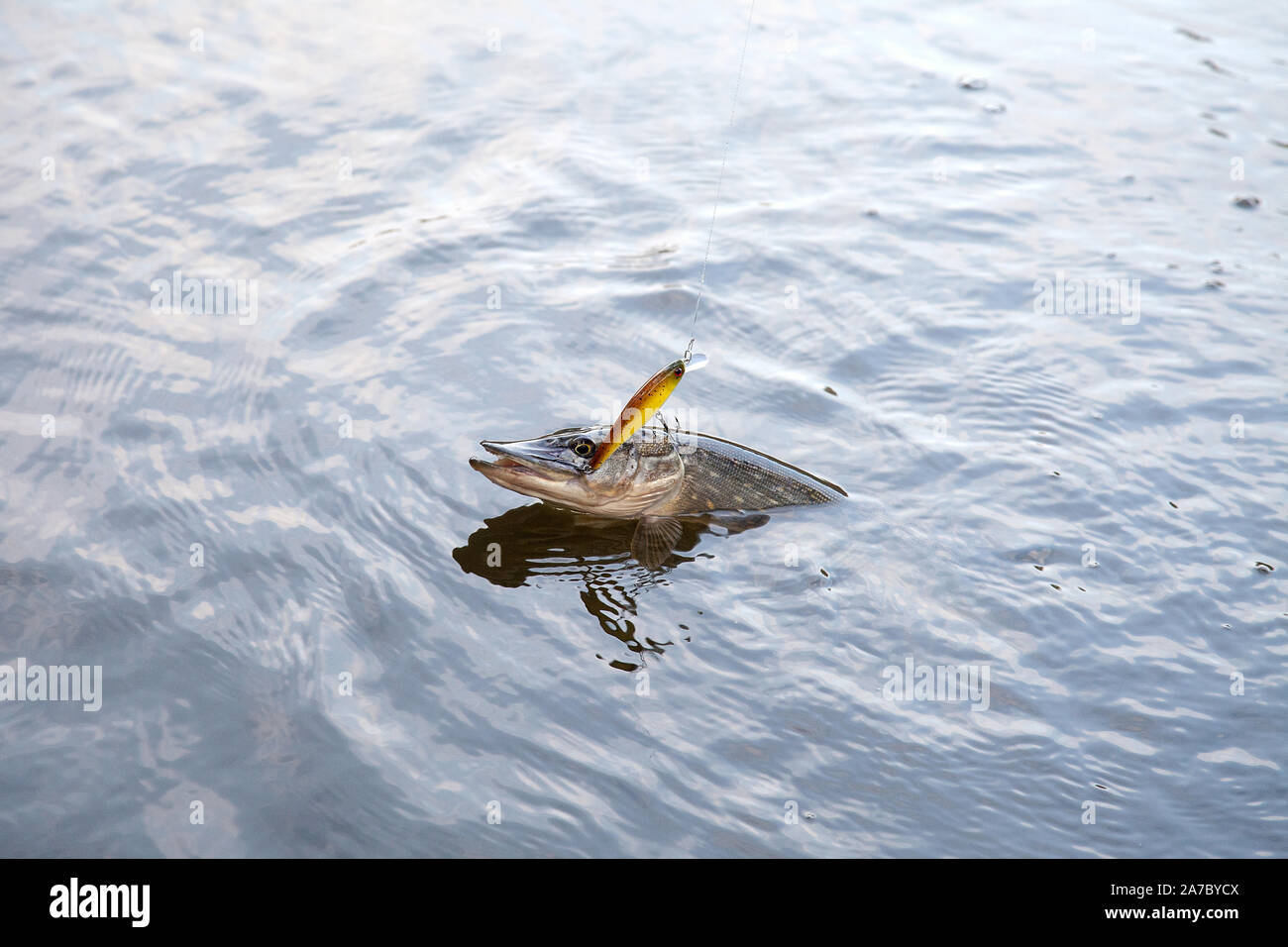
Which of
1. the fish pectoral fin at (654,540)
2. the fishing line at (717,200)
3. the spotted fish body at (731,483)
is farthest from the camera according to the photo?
the fishing line at (717,200)

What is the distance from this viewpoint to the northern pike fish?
5.55 meters

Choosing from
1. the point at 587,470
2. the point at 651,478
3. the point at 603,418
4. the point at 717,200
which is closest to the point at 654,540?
the point at 651,478

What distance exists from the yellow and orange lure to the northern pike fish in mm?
42

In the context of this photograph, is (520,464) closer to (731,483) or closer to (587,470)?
(587,470)

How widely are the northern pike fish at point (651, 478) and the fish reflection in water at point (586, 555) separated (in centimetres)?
7

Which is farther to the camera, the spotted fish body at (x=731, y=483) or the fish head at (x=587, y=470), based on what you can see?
the spotted fish body at (x=731, y=483)

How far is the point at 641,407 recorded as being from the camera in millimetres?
5340

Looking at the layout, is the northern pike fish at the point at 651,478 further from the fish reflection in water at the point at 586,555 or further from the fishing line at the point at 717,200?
the fishing line at the point at 717,200

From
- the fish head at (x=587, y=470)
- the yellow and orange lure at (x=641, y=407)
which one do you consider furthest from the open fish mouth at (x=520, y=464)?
the yellow and orange lure at (x=641, y=407)

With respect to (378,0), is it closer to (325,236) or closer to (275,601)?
(325,236)

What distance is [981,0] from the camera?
39.7 ft

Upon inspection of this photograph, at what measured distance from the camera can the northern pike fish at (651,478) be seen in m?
5.55

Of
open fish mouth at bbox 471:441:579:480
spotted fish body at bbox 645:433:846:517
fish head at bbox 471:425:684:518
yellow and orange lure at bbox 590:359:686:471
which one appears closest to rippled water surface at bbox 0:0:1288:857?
spotted fish body at bbox 645:433:846:517

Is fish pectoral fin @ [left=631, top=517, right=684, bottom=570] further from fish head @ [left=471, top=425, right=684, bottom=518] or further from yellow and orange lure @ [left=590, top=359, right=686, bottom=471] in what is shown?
yellow and orange lure @ [left=590, top=359, right=686, bottom=471]
